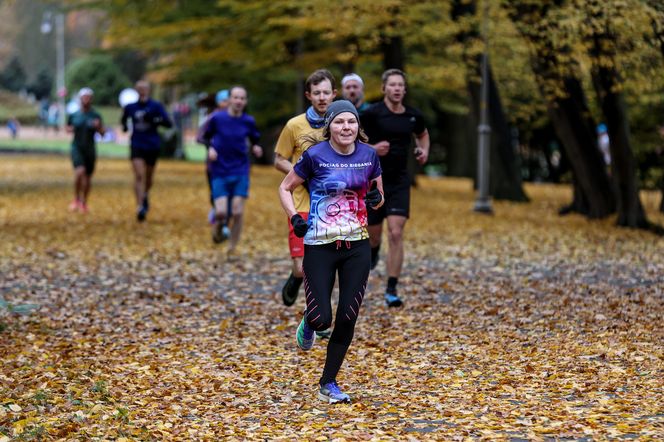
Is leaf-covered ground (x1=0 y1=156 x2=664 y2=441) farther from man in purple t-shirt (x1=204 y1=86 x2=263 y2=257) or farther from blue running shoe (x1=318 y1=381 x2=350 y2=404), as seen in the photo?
man in purple t-shirt (x1=204 y1=86 x2=263 y2=257)

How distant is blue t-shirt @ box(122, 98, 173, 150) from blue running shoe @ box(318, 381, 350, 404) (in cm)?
1138

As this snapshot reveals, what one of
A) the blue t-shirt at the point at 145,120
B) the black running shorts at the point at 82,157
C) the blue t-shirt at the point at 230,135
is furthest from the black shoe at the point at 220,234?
the black running shorts at the point at 82,157

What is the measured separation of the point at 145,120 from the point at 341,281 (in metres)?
11.6

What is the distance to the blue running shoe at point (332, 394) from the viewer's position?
7.28 metres

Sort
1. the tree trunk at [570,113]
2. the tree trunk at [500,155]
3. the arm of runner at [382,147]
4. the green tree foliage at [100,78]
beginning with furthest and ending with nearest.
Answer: the green tree foliage at [100,78] → the tree trunk at [500,155] → the tree trunk at [570,113] → the arm of runner at [382,147]

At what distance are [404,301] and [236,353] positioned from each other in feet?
9.48

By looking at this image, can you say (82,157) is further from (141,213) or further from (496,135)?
(496,135)

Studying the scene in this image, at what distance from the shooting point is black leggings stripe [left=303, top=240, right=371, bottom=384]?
7270mm

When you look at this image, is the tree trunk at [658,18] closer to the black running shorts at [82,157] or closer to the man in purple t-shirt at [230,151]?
the man in purple t-shirt at [230,151]

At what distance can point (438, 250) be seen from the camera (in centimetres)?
1658

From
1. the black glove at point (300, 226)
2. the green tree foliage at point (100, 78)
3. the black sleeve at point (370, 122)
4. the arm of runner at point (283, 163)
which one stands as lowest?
the black glove at point (300, 226)

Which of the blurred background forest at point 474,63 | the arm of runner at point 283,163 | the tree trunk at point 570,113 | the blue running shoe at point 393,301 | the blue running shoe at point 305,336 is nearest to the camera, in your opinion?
the blue running shoe at point 305,336

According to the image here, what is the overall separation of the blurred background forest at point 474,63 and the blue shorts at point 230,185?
3.71 metres

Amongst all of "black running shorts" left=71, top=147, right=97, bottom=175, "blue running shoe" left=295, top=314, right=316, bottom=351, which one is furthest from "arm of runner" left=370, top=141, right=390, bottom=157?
"black running shorts" left=71, top=147, right=97, bottom=175
